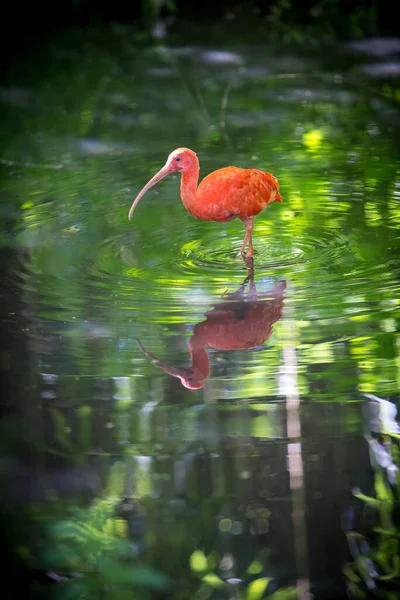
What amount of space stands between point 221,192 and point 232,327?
1.06m

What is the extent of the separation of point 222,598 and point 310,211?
3.82m

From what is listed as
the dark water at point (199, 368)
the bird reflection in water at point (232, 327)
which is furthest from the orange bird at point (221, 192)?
the bird reflection in water at point (232, 327)

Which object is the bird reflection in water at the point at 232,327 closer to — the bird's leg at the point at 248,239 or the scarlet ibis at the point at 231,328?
the scarlet ibis at the point at 231,328

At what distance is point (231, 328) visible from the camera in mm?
5172

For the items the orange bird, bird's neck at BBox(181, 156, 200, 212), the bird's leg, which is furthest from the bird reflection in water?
bird's neck at BBox(181, 156, 200, 212)

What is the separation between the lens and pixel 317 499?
380cm

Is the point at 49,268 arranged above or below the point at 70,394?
above

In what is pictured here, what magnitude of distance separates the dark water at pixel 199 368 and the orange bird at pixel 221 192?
0.25 metres

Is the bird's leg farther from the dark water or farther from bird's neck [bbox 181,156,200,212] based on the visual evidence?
bird's neck [bbox 181,156,200,212]

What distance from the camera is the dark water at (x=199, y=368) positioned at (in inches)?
142

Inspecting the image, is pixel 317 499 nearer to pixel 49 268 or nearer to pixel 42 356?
pixel 42 356

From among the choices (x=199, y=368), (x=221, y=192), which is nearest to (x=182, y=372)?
(x=199, y=368)

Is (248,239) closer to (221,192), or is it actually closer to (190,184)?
(221,192)

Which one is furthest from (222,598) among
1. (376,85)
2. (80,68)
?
(80,68)
